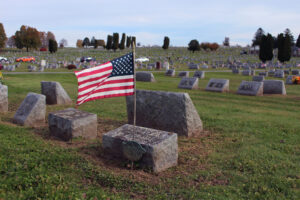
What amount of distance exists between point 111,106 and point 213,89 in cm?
856

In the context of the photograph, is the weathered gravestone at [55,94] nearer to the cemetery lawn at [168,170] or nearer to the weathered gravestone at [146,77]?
the cemetery lawn at [168,170]

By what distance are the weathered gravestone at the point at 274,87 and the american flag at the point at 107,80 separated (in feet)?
45.1

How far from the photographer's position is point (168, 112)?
314 inches

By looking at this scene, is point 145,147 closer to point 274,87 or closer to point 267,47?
point 274,87

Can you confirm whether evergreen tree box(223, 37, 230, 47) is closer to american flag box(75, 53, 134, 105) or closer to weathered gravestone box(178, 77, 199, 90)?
weathered gravestone box(178, 77, 199, 90)

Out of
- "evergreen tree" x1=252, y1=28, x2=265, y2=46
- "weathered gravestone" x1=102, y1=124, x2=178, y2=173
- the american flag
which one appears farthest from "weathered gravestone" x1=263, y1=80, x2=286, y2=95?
"evergreen tree" x1=252, y1=28, x2=265, y2=46

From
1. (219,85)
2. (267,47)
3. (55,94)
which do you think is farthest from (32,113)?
(267,47)

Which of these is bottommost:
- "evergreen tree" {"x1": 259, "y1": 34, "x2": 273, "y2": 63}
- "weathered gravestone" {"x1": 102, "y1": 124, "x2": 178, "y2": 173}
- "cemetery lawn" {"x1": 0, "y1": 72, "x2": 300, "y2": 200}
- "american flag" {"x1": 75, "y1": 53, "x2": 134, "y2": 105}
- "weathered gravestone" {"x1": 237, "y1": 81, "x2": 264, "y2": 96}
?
"cemetery lawn" {"x1": 0, "y1": 72, "x2": 300, "y2": 200}

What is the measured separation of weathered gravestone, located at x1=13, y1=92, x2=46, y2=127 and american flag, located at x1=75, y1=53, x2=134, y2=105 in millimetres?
3666

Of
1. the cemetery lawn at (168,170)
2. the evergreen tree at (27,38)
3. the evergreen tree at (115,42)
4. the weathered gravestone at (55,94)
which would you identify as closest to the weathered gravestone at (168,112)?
the cemetery lawn at (168,170)

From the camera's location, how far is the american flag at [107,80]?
584 centimetres

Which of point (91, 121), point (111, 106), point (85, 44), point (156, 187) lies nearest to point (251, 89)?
point (111, 106)

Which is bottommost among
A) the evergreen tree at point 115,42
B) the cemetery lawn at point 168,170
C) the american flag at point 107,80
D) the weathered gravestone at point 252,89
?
the cemetery lawn at point 168,170

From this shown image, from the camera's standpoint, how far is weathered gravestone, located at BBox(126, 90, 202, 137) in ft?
25.4
